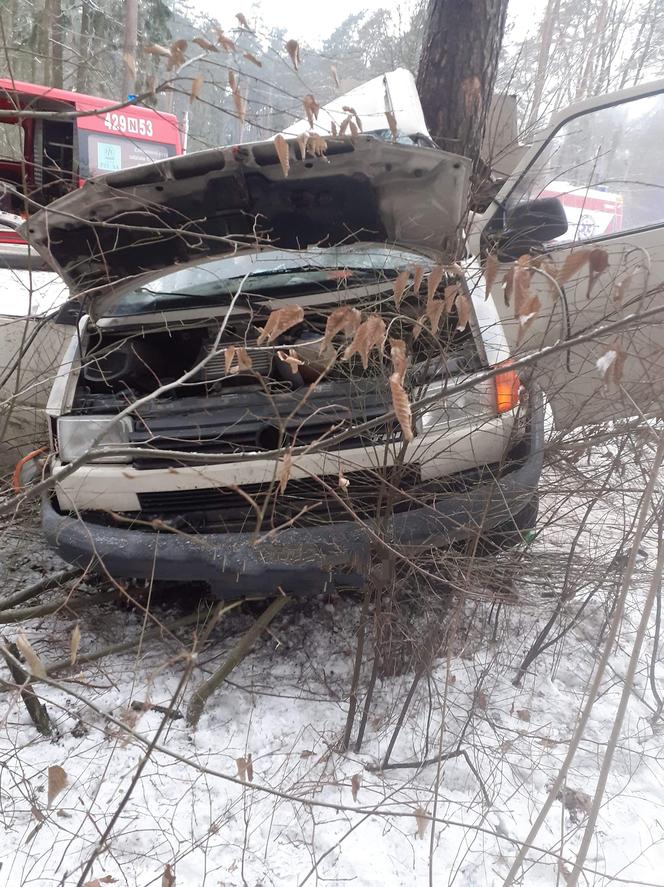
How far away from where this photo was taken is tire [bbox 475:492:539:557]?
7.61 ft

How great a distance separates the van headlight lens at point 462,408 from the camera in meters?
2.29

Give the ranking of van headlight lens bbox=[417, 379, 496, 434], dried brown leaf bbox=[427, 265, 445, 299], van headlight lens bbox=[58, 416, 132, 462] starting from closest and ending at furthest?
1. dried brown leaf bbox=[427, 265, 445, 299]
2. van headlight lens bbox=[417, 379, 496, 434]
3. van headlight lens bbox=[58, 416, 132, 462]

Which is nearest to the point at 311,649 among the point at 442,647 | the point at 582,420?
the point at 442,647

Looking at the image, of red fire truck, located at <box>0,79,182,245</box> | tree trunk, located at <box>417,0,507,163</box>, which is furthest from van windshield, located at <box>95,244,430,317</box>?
red fire truck, located at <box>0,79,182,245</box>

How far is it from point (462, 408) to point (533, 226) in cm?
103

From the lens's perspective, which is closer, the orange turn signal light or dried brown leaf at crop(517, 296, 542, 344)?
dried brown leaf at crop(517, 296, 542, 344)

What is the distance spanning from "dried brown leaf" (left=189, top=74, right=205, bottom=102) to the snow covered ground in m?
1.92

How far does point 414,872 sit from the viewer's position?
1.90 meters

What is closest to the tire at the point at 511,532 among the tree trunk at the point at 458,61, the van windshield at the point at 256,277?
the van windshield at the point at 256,277

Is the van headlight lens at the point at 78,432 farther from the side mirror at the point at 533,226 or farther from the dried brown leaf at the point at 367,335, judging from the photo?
the side mirror at the point at 533,226

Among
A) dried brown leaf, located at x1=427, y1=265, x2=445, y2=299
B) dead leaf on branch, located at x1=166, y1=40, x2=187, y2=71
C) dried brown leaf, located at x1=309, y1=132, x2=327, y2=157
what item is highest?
dead leaf on branch, located at x1=166, y1=40, x2=187, y2=71

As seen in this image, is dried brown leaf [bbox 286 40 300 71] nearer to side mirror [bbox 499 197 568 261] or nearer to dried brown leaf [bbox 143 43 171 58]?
dried brown leaf [bbox 143 43 171 58]

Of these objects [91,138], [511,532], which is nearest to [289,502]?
[511,532]

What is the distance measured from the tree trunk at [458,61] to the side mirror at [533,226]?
5.95ft
